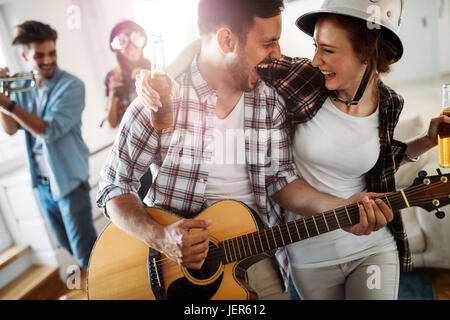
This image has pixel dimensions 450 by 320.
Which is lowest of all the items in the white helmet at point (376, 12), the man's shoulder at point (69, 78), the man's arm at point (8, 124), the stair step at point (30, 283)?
the stair step at point (30, 283)

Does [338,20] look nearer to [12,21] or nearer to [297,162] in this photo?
[297,162]

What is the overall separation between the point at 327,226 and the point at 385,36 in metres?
0.58

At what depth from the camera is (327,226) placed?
1029mm

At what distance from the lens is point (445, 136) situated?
3.26ft

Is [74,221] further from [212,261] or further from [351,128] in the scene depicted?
[351,128]

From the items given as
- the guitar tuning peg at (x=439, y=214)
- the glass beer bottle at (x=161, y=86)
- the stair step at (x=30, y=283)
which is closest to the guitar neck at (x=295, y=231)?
the guitar tuning peg at (x=439, y=214)

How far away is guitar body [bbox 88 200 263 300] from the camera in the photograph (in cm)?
112

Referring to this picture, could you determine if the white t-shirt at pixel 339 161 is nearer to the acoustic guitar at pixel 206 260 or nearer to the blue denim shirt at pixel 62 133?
the acoustic guitar at pixel 206 260

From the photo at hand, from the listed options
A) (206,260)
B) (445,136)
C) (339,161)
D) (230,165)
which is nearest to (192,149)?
(230,165)

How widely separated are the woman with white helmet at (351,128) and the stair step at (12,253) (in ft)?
3.43

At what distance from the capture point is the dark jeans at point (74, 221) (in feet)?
4.21

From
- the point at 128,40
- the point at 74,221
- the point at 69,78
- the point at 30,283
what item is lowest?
the point at 30,283

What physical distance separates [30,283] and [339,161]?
4.11ft
